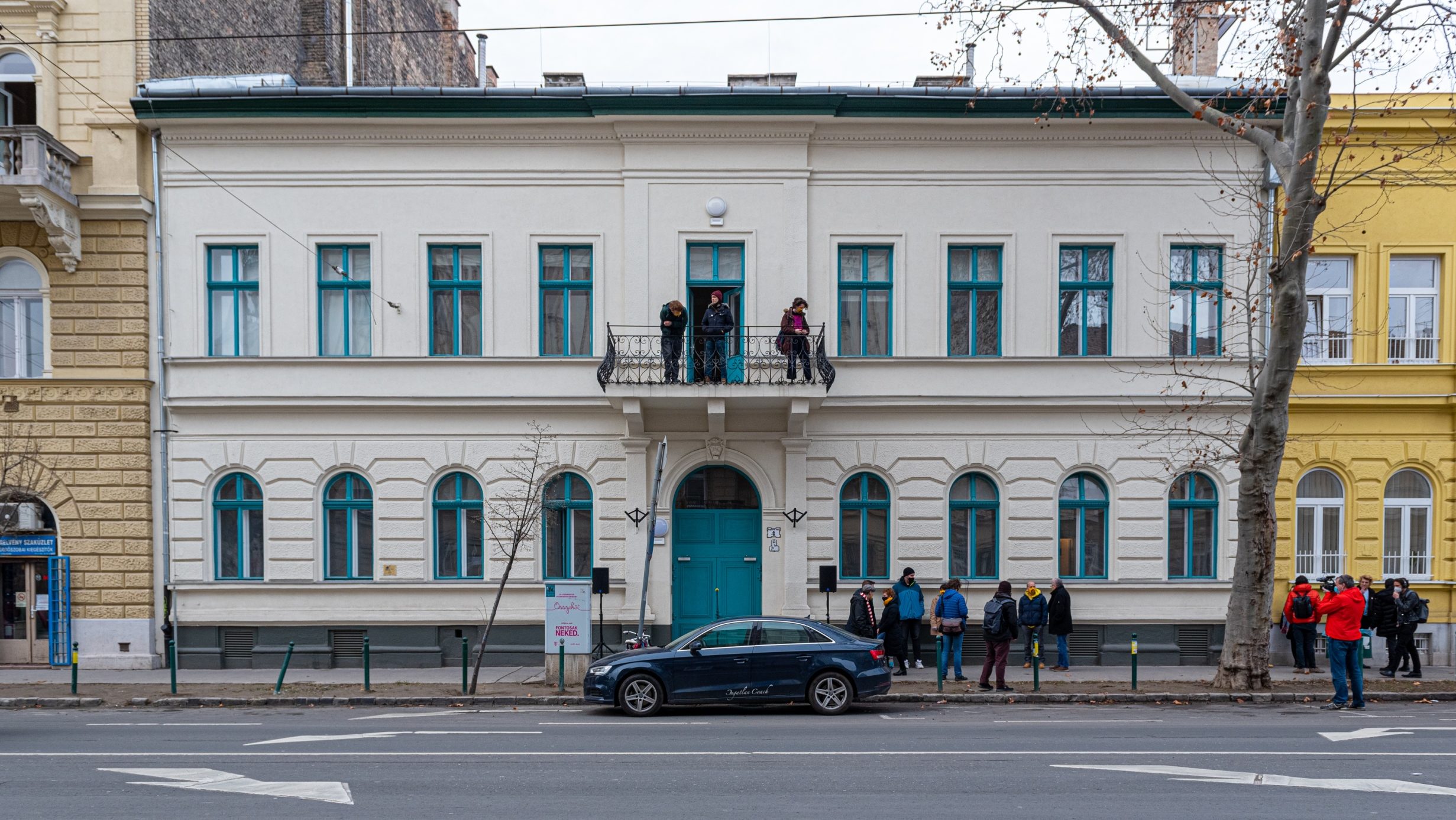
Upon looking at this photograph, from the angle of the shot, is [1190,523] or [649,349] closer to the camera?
[649,349]

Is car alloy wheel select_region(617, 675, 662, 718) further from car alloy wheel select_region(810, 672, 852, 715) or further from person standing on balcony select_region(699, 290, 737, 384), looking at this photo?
person standing on balcony select_region(699, 290, 737, 384)

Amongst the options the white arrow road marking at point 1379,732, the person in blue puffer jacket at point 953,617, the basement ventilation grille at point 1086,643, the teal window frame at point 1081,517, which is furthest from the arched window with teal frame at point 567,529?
the white arrow road marking at point 1379,732

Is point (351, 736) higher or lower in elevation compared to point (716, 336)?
lower

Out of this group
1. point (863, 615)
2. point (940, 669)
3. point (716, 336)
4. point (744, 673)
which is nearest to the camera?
point (744, 673)

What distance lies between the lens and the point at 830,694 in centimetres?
1381

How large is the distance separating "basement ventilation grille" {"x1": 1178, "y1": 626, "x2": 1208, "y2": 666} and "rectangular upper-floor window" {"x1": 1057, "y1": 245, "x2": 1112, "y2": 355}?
5427 mm

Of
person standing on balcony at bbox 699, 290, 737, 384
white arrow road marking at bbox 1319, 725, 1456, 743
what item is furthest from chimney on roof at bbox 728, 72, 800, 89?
white arrow road marking at bbox 1319, 725, 1456, 743

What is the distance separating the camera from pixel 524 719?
13.7 m

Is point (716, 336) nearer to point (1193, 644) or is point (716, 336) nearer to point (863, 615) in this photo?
point (863, 615)

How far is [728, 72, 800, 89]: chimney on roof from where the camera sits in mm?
20438

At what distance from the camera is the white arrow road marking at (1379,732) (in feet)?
38.7

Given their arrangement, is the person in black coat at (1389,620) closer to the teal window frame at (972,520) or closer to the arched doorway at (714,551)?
the teal window frame at (972,520)

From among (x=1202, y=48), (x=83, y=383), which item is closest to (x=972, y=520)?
(x=1202, y=48)

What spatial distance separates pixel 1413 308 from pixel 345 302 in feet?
67.2
